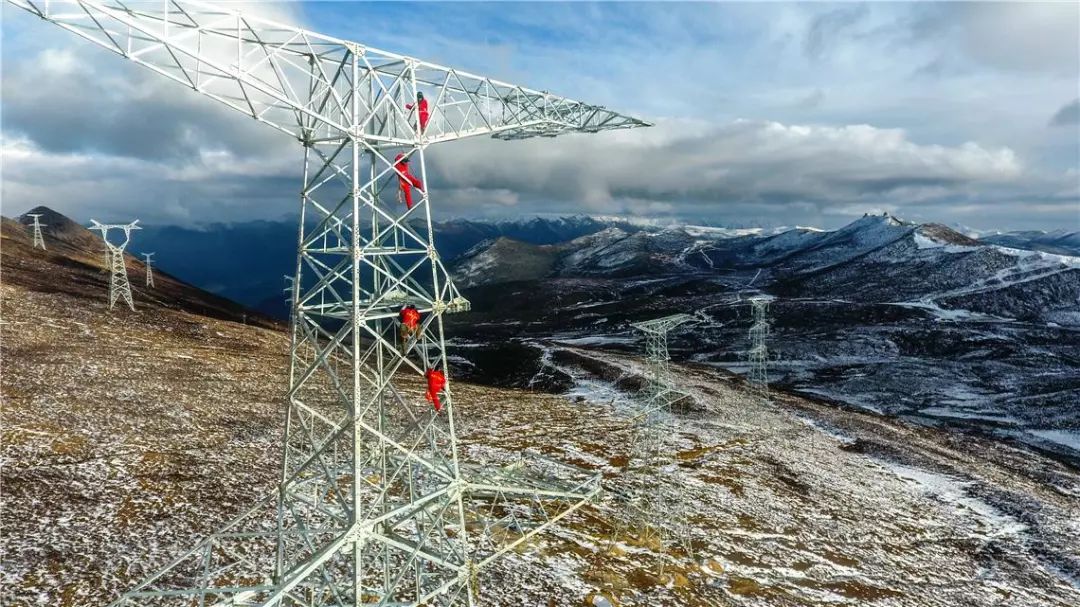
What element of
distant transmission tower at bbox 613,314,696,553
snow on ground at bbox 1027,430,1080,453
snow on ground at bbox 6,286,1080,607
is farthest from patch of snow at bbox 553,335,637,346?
distant transmission tower at bbox 613,314,696,553

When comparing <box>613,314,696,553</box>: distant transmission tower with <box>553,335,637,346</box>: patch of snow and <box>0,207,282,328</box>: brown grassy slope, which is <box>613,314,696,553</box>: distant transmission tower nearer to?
<box>0,207,282,328</box>: brown grassy slope

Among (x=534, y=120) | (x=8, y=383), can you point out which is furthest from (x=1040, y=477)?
(x=8, y=383)

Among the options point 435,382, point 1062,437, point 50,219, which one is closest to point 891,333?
point 1062,437

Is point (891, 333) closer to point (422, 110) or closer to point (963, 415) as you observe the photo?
point (963, 415)

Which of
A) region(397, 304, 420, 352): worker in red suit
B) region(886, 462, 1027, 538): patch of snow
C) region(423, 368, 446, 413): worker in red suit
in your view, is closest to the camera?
region(397, 304, 420, 352): worker in red suit

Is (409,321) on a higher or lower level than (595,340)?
higher

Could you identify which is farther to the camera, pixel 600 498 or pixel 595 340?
pixel 595 340

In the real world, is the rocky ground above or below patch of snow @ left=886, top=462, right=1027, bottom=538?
above
